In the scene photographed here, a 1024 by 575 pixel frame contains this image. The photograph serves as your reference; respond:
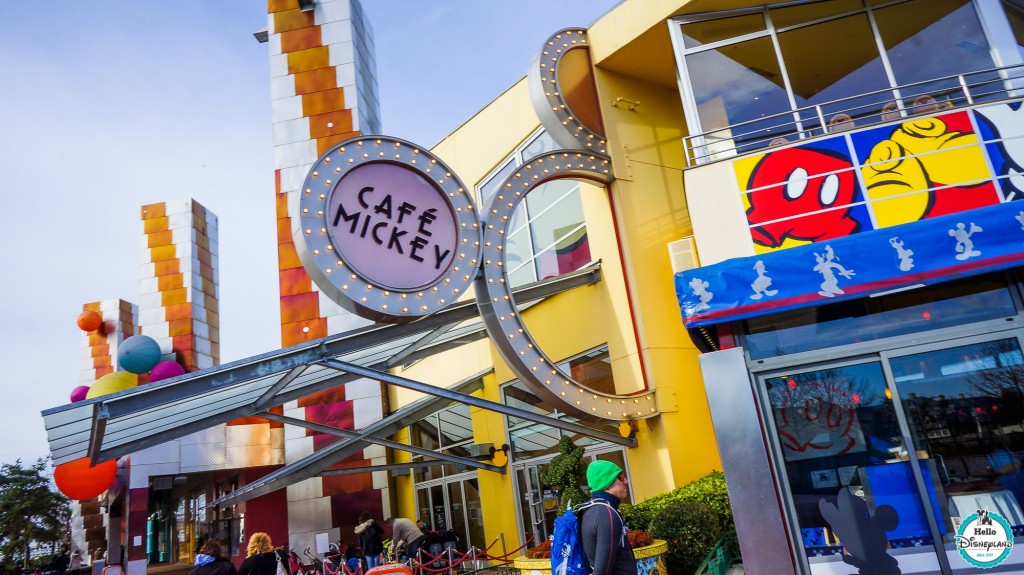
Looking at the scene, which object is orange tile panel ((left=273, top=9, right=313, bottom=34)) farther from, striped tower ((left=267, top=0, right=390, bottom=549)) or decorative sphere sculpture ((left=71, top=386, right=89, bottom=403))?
decorative sphere sculpture ((left=71, top=386, right=89, bottom=403))

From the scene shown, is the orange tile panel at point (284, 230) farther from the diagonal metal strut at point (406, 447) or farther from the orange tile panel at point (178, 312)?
the orange tile panel at point (178, 312)

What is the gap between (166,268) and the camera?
24.5 m

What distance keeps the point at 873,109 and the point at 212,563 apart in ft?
29.5

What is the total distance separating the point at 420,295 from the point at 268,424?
11.4m

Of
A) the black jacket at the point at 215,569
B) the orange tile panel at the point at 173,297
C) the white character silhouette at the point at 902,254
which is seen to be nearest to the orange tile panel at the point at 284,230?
the orange tile panel at the point at 173,297

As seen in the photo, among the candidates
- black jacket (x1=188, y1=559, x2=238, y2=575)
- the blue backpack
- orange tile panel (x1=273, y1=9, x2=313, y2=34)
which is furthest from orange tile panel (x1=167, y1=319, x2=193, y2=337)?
the blue backpack

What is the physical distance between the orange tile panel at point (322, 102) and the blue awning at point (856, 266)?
13.4 metres

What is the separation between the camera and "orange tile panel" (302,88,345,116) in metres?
18.2

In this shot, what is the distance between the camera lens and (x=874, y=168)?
7.64 m

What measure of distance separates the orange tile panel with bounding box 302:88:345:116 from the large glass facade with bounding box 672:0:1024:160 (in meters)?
11.1

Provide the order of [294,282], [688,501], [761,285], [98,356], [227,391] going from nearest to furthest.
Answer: [761,285] < [688,501] < [227,391] < [294,282] < [98,356]

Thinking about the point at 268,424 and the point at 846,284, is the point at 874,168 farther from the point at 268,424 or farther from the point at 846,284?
the point at 268,424

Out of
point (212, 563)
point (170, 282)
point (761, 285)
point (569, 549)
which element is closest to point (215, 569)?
point (212, 563)

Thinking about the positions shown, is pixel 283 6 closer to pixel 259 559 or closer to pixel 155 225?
pixel 155 225
